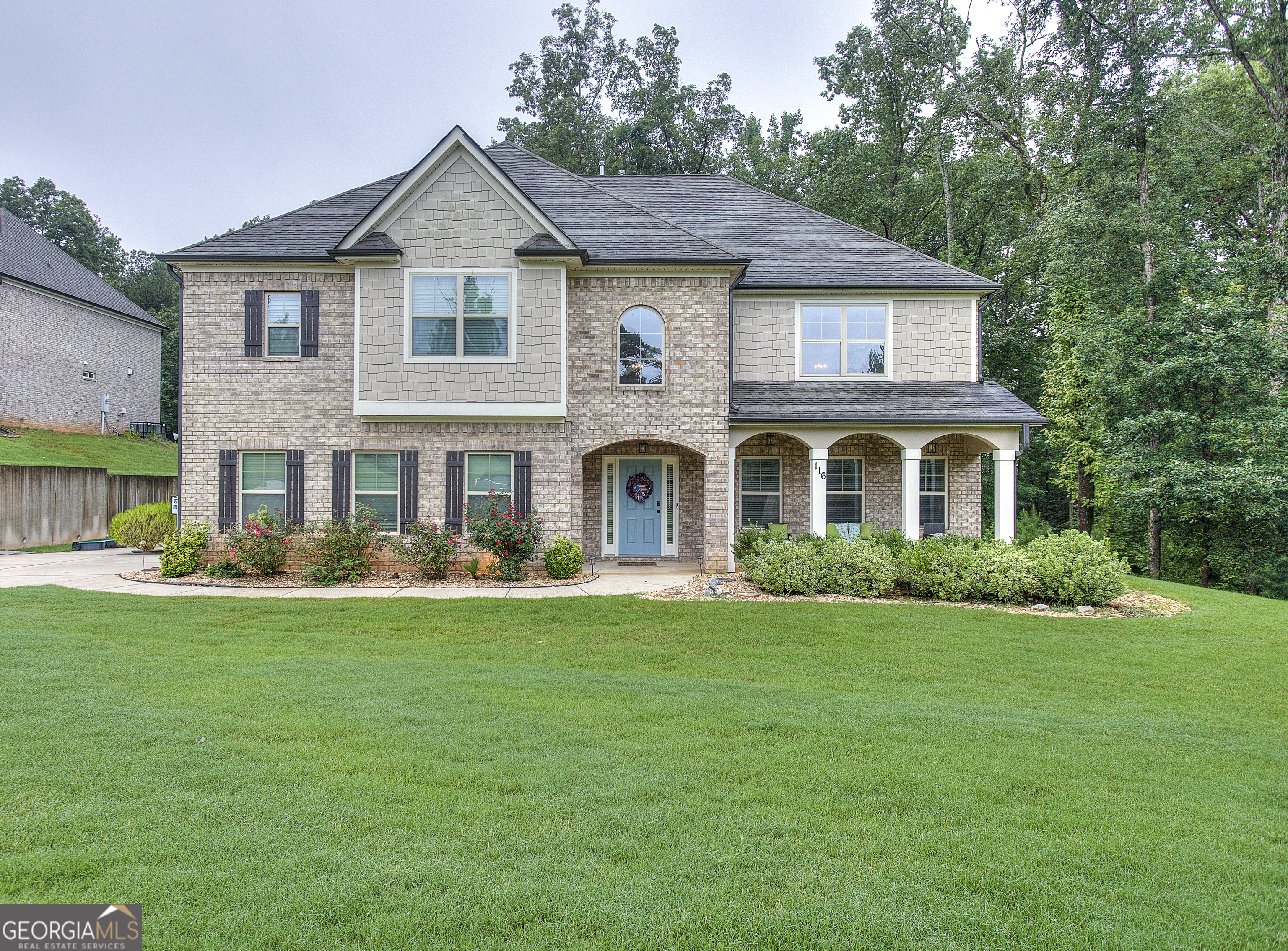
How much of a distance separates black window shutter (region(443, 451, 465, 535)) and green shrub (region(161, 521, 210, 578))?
4588mm

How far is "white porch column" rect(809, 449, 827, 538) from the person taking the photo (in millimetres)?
13219

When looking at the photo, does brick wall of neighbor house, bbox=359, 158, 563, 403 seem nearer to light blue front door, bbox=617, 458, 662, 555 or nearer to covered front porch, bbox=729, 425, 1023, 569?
light blue front door, bbox=617, 458, 662, 555

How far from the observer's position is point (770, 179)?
2695 cm

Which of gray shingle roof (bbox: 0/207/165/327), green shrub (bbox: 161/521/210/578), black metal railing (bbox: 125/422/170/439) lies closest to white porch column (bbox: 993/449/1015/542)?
green shrub (bbox: 161/521/210/578)

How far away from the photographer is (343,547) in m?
11.7

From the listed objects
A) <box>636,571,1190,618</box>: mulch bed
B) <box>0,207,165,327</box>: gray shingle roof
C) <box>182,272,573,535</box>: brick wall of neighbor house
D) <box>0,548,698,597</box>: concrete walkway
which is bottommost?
<box>636,571,1190,618</box>: mulch bed

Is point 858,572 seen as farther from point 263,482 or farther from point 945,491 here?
point 263,482

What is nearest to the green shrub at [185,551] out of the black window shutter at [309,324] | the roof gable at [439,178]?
the black window shutter at [309,324]

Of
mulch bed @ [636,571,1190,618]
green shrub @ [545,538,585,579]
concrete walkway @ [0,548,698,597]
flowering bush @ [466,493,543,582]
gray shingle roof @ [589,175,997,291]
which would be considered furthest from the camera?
gray shingle roof @ [589,175,997,291]

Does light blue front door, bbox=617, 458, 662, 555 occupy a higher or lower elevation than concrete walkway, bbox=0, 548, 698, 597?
higher

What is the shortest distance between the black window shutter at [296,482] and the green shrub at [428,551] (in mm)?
2343

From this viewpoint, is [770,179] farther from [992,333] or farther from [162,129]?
[162,129]

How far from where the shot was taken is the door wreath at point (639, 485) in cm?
1462

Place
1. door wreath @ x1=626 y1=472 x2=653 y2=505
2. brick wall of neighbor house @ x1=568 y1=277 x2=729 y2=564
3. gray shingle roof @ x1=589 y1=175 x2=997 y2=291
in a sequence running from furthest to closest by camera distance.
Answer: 1. door wreath @ x1=626 y1=472 x2=653 y2=505
2. gray shingle roof @ x1=589 y1=175 x2=997 y2=291
3. brick wall of neighbor house @ x1=568 y1=277 x2=729 y2=564
